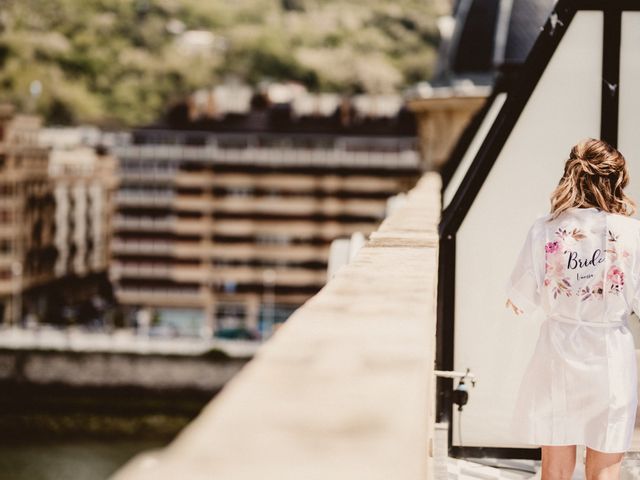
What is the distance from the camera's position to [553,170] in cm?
465

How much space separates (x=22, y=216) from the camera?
6234 cm

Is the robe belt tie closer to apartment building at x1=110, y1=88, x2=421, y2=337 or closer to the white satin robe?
the white satin robe

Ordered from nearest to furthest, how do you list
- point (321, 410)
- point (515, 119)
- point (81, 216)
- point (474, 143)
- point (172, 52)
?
point (321, 410), point (515, 119), point (474, 143), point (81, 216), point (172, 52)

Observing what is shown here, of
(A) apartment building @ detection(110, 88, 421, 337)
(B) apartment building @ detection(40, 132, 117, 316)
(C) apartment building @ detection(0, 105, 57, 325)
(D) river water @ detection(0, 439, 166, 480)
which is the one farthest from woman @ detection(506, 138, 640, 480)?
(B) apartment building @ detection(40, 132, 117, 316)

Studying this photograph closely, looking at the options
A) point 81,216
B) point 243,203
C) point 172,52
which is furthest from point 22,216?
point 172,52

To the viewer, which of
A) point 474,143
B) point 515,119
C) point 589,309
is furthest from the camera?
point 474,143

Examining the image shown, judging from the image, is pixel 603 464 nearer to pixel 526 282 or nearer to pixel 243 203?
pixel 526 282

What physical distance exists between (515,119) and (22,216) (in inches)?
2383

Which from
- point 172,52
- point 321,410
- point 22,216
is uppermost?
point 172,52

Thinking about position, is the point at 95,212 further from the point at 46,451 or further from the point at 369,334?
the point at 369,334

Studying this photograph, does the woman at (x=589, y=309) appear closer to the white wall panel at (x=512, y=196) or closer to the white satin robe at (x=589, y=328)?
the white satin robe at (x=589, y=328)

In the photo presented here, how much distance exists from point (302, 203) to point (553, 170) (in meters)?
56.2

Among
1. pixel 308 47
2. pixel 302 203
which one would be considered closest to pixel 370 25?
pixel 308 47

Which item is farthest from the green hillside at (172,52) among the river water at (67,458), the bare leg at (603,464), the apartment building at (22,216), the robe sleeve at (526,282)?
the bare leg at (603,464)
